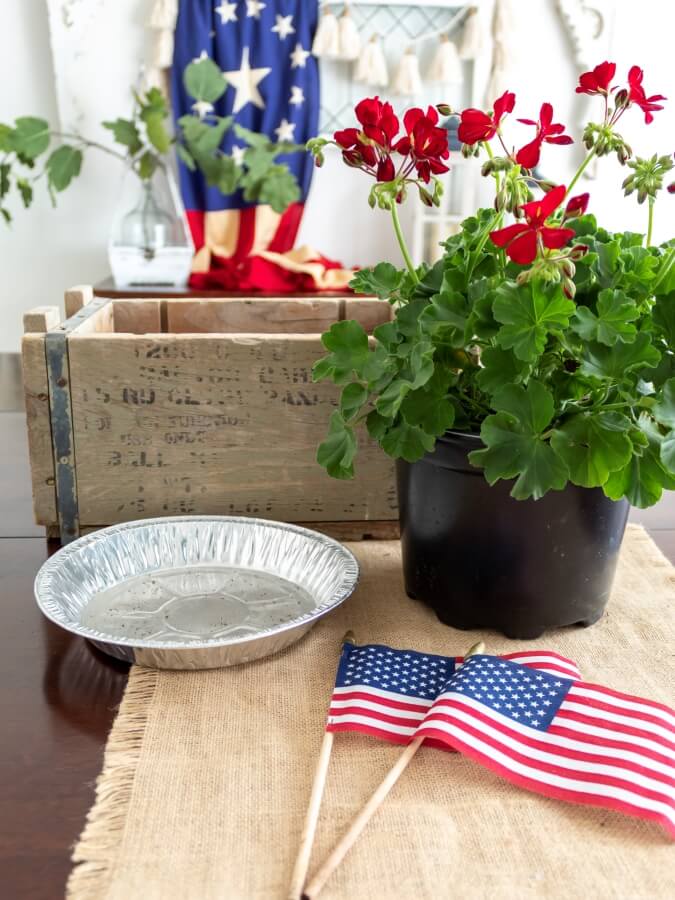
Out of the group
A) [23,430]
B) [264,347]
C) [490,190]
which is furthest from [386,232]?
[264,347]

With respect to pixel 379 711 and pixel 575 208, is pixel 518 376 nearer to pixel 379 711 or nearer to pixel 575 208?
pixel 575 208

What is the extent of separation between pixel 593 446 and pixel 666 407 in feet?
0.21

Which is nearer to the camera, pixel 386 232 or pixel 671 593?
pixel 671 593

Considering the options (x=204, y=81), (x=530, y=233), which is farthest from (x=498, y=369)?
(x=204, y=81)

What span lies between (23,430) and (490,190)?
1992 mm

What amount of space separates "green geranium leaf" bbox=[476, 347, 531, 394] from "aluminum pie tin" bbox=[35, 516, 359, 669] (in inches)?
9.4

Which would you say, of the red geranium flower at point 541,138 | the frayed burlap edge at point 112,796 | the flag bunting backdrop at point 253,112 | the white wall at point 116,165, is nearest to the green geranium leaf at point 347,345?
the red geranium flower at point 541,138

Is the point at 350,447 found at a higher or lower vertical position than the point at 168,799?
higher

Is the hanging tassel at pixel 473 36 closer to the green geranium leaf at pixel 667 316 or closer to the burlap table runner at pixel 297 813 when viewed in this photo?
the green geranium leaf at pixel 667 316

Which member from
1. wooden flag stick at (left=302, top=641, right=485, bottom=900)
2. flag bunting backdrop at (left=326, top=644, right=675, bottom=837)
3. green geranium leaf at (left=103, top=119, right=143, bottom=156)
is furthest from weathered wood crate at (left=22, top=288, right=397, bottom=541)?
green geranium leaf at (left=103, top=119, right=143, bottom=156)

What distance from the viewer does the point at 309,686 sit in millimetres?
748

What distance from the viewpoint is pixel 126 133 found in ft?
9.17

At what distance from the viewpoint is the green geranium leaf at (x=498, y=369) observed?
713 mm

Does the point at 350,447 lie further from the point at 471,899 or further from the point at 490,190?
the point at 490,190
